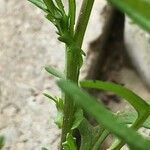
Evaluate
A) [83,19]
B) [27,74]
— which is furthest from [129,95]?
[27,74]

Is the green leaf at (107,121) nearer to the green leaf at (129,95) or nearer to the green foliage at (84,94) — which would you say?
the green foliage at (84,94)

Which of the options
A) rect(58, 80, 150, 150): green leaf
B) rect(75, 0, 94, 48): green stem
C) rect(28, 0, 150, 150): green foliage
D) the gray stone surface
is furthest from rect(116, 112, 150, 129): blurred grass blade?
the gray stone surface

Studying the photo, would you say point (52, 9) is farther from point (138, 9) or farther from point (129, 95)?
point (138, 9)

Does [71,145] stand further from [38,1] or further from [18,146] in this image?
[18,146]

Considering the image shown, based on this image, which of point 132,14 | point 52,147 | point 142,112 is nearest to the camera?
point 132,14

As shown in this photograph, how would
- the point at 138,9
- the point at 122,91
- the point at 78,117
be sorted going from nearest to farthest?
the point at 138,9 → the point at 122,91 → the point at 78,117

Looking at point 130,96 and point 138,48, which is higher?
point 130,96

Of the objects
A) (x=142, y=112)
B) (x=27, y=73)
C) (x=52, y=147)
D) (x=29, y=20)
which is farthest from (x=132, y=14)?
(x=29, y=20)
